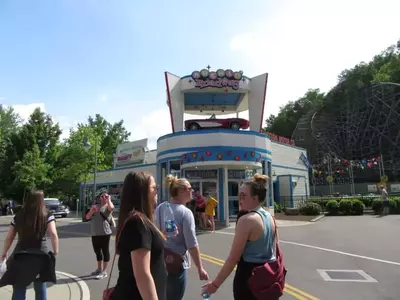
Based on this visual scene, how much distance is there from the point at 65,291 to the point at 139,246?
4.82m

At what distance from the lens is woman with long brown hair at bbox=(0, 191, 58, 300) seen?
173 inches

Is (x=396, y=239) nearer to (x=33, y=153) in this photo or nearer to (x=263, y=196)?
(x=263, y=196)

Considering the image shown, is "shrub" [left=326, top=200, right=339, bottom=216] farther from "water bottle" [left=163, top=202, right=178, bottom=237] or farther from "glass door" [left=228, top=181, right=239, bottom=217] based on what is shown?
"water bottle" [left=163, top=202, right=178, bottom=237]

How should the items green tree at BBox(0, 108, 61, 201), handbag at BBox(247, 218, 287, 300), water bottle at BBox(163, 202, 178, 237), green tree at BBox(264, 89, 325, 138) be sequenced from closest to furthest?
1. handbag at BBox(247, 218, 287, 300)
2. water bottle at BBox(163, 202, 178, 237)
3. green tree at BBox(0, 108, 61, 201)
4. green tree at BBox(264, 89, 325, 138)

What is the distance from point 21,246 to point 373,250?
960cm

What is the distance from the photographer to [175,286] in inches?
144

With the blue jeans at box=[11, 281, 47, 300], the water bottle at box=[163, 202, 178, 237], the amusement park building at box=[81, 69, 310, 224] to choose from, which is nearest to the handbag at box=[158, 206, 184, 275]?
the water bottle at box=[163, 202, 178, 237]

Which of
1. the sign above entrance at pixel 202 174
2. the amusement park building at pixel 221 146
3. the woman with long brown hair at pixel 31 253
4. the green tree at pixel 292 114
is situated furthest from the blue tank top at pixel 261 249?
the green tree at pixel 292 114

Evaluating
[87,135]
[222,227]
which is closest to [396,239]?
[222,227]

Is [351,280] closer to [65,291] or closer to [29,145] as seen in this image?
[65,291]

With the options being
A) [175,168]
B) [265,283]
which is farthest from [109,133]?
[265,283]

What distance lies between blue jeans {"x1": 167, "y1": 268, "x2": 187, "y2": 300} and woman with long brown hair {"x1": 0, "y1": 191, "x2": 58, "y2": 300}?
188cm

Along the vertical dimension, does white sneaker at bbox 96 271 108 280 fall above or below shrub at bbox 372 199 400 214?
below

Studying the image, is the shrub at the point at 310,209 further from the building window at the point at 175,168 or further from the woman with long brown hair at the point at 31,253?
the woman with long brown hair at the point at 31,253
